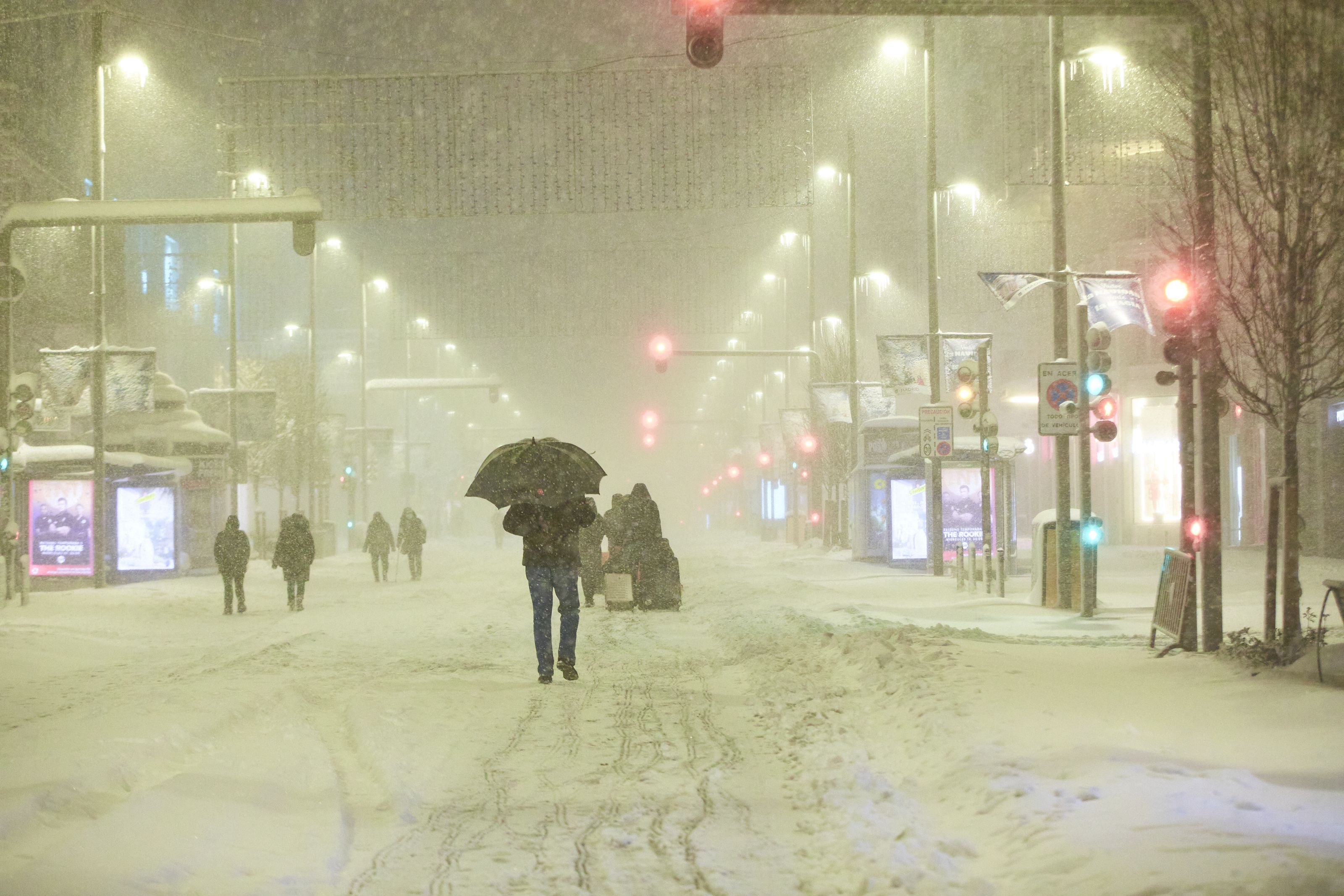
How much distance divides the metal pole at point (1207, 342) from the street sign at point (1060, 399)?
534cm

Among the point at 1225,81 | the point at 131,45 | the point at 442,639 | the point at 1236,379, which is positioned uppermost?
the point at 131,45

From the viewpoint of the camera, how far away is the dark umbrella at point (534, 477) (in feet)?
37.5

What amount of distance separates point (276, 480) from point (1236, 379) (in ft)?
160

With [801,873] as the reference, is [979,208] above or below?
above

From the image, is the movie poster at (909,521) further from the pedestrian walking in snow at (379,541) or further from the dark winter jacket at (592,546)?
the pedestrian walking in snow at (379,541)

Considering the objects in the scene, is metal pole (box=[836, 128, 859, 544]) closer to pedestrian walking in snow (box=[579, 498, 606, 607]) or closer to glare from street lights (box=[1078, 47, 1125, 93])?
glare from street lights (box=[1078, 47, 1125, 93])

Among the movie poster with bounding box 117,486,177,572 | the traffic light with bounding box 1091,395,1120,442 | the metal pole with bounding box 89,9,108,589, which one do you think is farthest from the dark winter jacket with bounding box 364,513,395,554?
the traffic light with bounding box 1091,395,1120,442

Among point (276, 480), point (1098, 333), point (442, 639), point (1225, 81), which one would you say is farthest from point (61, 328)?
point (1225, 81)

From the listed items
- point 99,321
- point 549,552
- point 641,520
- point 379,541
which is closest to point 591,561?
point 641,520

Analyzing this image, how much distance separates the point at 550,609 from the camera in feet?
38.1

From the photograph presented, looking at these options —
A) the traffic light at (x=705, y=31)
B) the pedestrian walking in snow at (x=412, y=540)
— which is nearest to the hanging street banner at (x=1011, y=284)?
the traffic light at (x=705, y=31)

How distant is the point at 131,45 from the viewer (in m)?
25.8

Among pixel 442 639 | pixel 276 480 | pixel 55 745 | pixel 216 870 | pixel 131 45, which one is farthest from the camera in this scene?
pixel 276 480

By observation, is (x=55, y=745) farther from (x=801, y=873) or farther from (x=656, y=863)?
(x=801, y=873)
